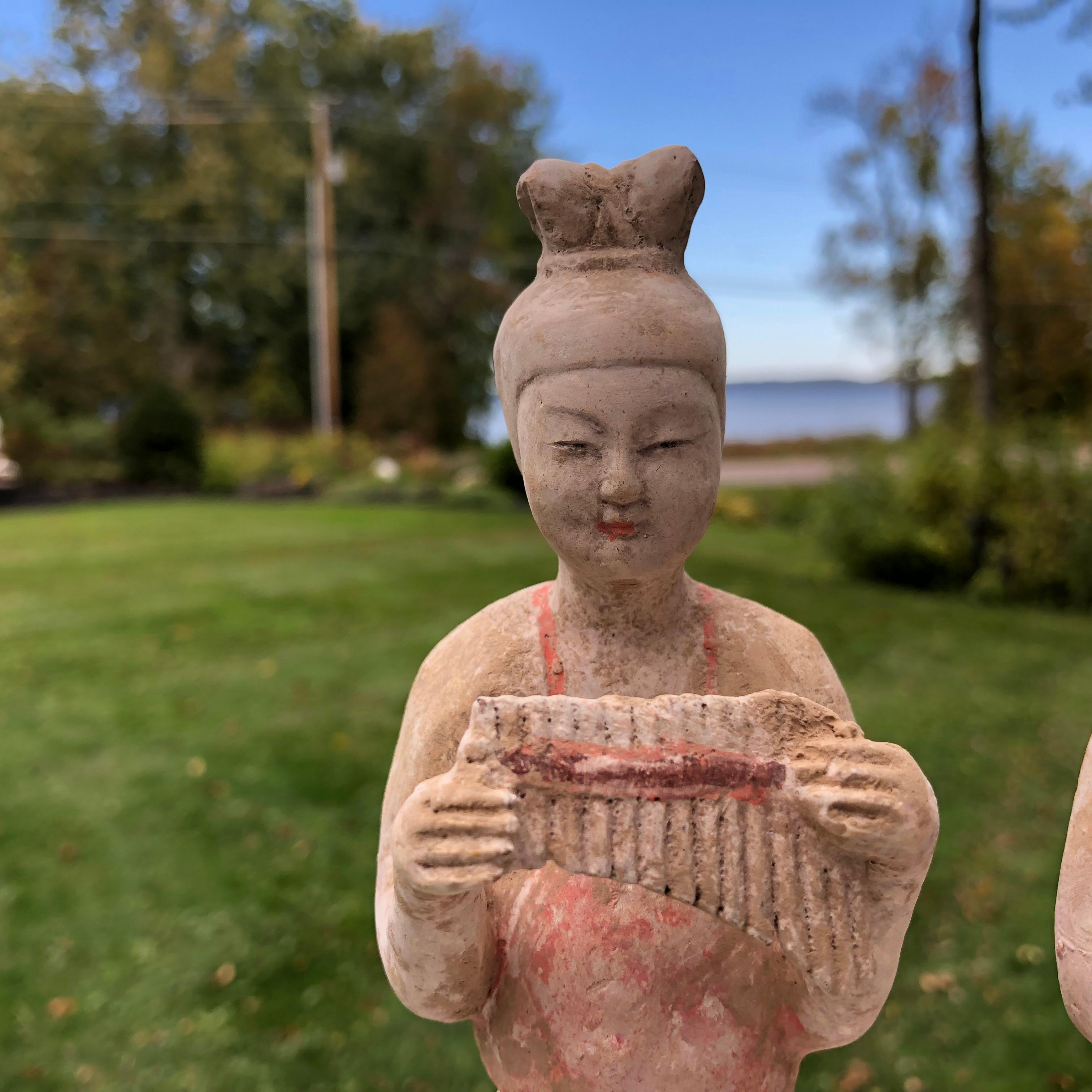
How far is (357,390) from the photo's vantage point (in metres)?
21.4

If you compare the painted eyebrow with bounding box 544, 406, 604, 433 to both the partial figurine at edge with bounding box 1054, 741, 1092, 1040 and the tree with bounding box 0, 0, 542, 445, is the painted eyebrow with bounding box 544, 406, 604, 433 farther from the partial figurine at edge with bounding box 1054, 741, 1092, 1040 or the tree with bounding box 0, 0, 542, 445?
the tree with bounding box 0, 0, 542, 445

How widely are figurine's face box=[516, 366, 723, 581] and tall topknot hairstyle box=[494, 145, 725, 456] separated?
0.11 ft

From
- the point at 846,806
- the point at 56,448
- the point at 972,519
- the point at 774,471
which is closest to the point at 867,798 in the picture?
the point at 846,806

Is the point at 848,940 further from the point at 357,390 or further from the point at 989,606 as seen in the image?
the point at 357,390

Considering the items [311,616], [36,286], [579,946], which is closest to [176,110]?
[36,286]

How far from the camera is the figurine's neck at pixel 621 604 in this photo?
1.74 m

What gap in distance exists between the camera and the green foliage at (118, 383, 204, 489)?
15.8 metres

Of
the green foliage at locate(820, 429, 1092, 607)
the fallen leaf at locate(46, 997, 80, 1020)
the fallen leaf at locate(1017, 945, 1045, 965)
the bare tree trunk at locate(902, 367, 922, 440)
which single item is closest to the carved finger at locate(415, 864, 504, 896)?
the fallen leaf at locate(46, 997, 80, 1020)

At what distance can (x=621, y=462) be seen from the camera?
5.14 feet

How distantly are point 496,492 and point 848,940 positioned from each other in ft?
44.1

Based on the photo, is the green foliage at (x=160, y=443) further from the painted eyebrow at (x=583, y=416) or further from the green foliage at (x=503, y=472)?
the painted eyebrow at (x=583, y=416)

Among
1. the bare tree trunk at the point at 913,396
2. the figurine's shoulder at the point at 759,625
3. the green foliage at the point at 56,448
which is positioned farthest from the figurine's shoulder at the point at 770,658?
the bare tree trunk at the point at 913,396

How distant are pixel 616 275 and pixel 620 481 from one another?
14.0 inches

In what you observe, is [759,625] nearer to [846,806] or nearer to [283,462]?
[846,806]
